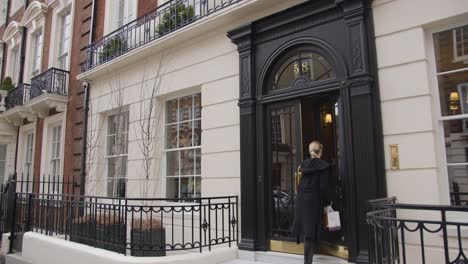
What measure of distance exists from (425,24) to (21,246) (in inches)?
353

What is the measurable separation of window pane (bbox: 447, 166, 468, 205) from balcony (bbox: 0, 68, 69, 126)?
10689 millimetres

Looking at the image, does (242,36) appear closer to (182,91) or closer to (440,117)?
(182,91)

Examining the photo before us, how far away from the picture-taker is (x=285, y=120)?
6.06 metres

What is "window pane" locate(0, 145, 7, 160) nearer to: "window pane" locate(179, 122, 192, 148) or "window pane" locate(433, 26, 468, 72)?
"window pane" locate(179, 122, 192, 148)

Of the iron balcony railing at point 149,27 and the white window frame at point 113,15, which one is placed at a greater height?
the white window frame at point 113,15

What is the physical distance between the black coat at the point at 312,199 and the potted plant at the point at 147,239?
2128mm

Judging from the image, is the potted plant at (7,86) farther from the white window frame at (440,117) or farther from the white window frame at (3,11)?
the white window frame at (440,117)

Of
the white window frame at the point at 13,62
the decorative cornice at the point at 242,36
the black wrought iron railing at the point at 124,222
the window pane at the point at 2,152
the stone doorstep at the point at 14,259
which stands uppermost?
the white window frame at the point at 13,62

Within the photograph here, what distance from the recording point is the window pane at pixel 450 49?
4.59 meters

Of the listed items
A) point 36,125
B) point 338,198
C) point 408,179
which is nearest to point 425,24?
point 408,179

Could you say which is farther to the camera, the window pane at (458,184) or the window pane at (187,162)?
the window pane at (187,162)

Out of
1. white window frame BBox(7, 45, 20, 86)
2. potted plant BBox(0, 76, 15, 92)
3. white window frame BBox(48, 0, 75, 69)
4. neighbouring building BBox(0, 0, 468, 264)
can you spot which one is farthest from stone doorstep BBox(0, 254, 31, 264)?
white window frame BBox(7, 45, 20, 86)

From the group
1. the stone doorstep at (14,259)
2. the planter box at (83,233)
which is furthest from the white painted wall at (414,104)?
the stone doorstep at (14,259)

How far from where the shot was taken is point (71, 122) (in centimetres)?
1134
